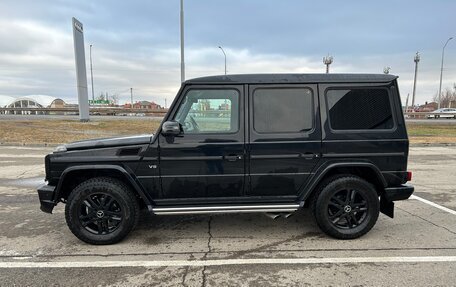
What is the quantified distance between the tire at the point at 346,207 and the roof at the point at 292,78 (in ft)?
4.08

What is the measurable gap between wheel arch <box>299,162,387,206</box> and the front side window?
117 centimetres

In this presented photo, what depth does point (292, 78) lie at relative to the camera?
409 cm

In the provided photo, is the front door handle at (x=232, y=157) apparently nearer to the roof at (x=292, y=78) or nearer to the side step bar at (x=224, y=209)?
the side step bar at (x=224, y=209)

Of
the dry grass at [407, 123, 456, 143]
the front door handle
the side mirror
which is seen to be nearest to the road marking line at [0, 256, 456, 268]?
the front door handle

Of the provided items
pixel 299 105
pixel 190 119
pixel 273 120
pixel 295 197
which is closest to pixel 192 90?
pixel 190 119

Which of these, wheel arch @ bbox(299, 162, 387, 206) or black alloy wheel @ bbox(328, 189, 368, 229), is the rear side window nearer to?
wheel arch @ bbox(299, 162, 387, 206)

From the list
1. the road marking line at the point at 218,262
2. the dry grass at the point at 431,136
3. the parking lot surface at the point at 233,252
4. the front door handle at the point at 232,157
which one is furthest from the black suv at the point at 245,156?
the dry grass at the point at 431,136

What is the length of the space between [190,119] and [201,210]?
1.13 meters

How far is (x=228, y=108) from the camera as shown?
13.4ft

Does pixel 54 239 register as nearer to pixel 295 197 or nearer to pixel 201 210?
pixel 201 210

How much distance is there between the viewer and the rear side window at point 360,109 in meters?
4.12

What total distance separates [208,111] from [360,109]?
1916 mm

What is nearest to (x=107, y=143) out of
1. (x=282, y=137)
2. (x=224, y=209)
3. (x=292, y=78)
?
(x=224, y=209)

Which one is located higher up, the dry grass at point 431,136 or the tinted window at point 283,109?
the tinted window at point 283,109
